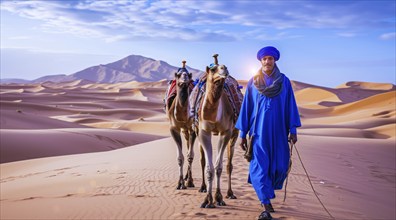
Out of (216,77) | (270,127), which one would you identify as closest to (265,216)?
(270,127)

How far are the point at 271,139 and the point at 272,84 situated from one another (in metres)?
0.76

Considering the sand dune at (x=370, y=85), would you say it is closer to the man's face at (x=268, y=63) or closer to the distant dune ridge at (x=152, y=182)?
the distant dune ridge at (x=152, y=182)

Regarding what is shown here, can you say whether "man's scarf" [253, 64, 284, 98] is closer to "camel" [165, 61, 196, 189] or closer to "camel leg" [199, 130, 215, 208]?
"camel leg" [199, 130, 215, 208]

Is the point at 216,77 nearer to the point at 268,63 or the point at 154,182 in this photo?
the point at 268,63

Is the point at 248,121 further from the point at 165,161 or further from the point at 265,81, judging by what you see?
the point at 165,161

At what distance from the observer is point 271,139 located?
5742mm

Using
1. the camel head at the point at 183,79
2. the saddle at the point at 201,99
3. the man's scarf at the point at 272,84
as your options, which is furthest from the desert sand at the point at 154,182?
the camel head at the point at 183,79

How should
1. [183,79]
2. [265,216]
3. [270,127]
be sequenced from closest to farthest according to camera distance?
[265,216] → [270,127] → [183,79]

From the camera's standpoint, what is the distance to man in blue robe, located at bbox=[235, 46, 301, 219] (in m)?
5.72

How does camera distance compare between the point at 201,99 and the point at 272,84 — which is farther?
the point at 201,99

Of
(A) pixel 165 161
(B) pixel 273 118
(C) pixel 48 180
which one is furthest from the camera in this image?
(A) pixel 165 161

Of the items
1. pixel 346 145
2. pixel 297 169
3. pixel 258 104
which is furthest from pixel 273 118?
pixel 346 145

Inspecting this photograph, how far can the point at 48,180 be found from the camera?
10742 mm

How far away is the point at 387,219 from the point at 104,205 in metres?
5.08
